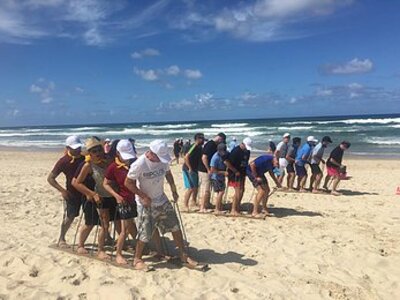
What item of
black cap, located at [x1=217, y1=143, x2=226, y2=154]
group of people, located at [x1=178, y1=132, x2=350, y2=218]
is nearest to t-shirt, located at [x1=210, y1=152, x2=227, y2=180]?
group of people, located at [x1=178, y1=132, x2=350, y2=218]

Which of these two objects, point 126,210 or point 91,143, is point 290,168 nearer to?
point 126,210

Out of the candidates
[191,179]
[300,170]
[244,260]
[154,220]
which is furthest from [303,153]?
[154,220]

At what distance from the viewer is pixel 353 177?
636 inches

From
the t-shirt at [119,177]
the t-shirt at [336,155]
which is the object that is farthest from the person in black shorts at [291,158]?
the t-shirt at [119,177]

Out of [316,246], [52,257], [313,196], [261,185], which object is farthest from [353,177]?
[52,257]

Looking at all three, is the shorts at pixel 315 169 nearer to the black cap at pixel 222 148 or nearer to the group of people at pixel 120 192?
the black cap at pixel 222 148

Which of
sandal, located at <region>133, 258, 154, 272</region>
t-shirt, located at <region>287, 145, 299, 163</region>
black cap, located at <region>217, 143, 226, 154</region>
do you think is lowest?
sandal, located at <region>133, 258, 154, 272</region>

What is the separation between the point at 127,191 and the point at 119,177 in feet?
0.71

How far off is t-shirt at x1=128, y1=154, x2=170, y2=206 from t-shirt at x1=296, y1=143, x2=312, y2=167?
6.89m

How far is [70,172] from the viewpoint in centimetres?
643

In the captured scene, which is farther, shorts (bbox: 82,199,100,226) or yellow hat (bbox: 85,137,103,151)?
shorts (bbox: 82,199,100,226)

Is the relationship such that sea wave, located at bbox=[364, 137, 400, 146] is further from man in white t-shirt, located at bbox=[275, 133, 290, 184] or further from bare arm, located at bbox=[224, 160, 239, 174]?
bare arm, located at bbox=[224, 160, 239, 174]

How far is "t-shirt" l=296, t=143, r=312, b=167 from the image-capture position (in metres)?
11.9

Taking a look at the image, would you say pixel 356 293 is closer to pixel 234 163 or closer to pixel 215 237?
pixel 215 237
